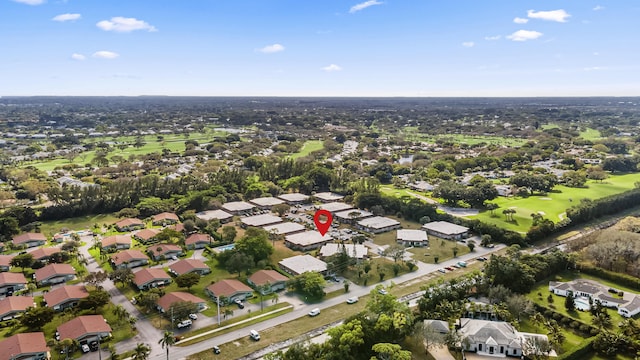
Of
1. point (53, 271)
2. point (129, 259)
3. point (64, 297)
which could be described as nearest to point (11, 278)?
point (53, 271)

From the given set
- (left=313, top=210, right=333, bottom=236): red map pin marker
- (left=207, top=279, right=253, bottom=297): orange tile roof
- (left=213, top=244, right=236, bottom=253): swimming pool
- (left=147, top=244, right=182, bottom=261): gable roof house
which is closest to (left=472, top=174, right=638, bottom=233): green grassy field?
(left=313, top=210, right=333, bottom=236): red map pin marker

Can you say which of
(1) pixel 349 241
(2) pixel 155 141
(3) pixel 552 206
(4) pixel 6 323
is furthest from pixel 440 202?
(2) pixel 155 141

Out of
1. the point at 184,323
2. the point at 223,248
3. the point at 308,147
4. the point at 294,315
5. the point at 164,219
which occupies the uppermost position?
the point at 308,147

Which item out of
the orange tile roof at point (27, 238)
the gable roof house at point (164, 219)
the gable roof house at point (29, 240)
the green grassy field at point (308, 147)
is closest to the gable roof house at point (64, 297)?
the gable roof house at point (29, 240)

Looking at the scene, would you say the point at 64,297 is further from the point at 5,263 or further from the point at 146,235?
the point at 146,235

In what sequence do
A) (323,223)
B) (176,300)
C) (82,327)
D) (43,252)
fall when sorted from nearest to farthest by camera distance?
1. (82,327)
2. (176,300)
3. (43,252)
4. (323,223)

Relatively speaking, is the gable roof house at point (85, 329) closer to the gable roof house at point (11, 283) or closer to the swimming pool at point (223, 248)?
the gable roof house at point (11, 283)
